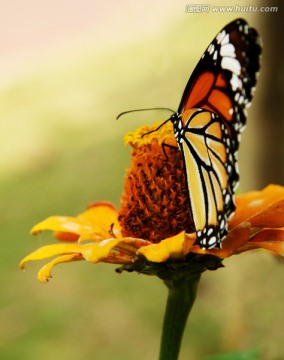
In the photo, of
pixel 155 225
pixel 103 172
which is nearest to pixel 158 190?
pixel 155 225

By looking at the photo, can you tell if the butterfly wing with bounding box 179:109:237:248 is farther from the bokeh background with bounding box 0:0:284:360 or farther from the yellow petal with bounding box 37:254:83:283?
the bokeh background with bounding box 0:0:284:360

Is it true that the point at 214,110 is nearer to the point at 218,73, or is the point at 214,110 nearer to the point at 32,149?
the point at 218,73

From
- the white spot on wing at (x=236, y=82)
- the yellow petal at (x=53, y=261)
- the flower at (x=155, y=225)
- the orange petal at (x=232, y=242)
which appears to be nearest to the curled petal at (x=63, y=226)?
the flower at (x=155, y=225)

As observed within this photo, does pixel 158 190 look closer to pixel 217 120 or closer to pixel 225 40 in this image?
pixel 217 120

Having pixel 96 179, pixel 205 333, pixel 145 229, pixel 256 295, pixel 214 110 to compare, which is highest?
pixel 214 110

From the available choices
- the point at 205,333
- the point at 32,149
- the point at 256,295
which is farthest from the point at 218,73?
the point at 32,149

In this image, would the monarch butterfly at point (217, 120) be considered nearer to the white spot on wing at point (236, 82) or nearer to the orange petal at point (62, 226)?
the white spot on wing at point (236, 82)

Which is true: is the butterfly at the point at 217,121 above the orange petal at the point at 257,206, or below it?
above
